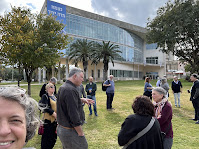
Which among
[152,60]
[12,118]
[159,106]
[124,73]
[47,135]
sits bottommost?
[47,135]

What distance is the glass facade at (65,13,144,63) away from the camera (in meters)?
41.5

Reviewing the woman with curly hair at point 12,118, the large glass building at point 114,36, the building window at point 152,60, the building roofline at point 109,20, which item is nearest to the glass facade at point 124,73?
the large glass building at point 114,36

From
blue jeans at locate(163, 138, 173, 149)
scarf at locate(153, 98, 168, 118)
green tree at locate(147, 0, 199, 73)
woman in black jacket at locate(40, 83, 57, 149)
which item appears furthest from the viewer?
green tree at locate(147, 0, 199, 73)

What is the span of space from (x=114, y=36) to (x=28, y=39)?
41.9 m

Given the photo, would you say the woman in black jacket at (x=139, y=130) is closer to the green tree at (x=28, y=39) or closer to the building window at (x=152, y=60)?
the green tree at (x=28, y=39)

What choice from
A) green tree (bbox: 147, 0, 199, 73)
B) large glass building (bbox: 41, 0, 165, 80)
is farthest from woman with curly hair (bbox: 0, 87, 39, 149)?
large glass building (bbox: 41, 0, 165, 80)

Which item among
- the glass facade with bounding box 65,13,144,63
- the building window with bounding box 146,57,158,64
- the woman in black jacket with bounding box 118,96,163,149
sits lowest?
the woman in black jacket with bounding box 118,96,163,149

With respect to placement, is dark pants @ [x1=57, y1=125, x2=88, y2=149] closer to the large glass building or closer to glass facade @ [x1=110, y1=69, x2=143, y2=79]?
the large glass building

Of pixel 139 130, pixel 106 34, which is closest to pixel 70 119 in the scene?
pixel 139 130

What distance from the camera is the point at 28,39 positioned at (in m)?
11.6

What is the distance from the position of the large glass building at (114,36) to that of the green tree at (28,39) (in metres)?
23.4

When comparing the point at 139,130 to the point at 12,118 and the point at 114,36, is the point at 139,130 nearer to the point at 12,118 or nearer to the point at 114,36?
the point at 12,118

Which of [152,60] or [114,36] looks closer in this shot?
[114,36]

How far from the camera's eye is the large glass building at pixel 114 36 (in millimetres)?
40375
